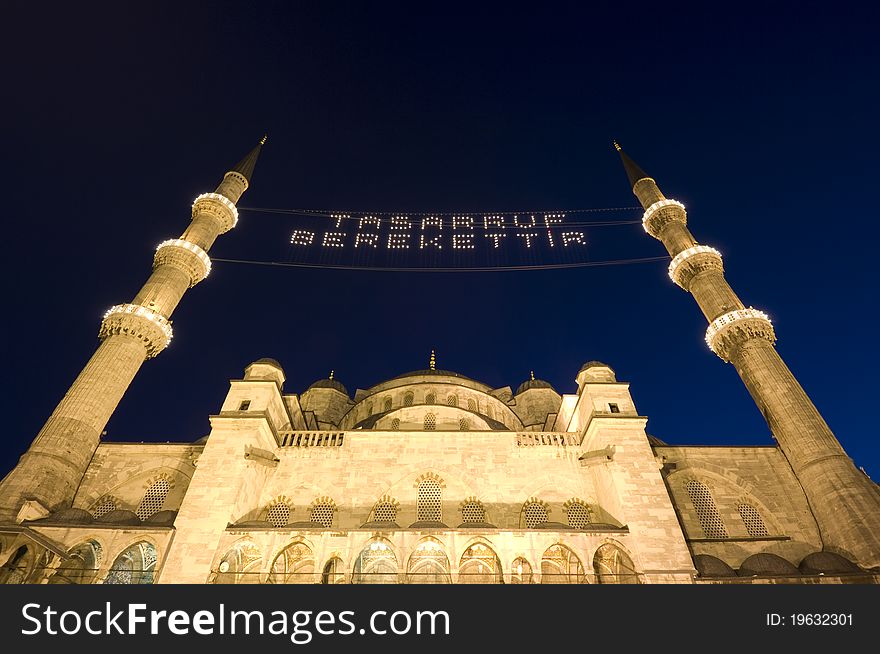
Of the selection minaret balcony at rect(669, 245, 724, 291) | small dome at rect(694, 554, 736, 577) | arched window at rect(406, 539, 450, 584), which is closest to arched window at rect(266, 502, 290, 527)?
arched window at rect(406, 539, 450, 584)

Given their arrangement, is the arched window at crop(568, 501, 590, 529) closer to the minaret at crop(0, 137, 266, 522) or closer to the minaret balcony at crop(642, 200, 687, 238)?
the minaret at crop(0, 137, 266, 522)

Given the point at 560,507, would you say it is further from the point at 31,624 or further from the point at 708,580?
the point at 31,624

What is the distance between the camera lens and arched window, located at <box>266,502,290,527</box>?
722 inches

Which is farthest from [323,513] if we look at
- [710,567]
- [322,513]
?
[710,567]

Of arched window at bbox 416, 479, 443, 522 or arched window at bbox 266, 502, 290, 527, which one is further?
arched window at bbox 416, 479, 443, 522

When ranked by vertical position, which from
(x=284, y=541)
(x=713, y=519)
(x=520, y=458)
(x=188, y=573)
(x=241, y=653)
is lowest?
(x=241, y=653)

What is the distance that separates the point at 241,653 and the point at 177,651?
0.95m

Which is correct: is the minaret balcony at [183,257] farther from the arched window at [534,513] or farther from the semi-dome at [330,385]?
the arched window at [534,513]

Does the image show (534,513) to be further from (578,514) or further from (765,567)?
(765,567)

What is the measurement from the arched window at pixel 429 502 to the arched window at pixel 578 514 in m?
4.67

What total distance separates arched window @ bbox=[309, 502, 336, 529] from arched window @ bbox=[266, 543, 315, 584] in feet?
5.01

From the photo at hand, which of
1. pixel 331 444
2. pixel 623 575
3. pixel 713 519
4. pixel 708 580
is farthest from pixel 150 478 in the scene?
pixel 713 519

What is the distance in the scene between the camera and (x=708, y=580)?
619 inches

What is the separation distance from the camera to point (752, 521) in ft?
66.8
